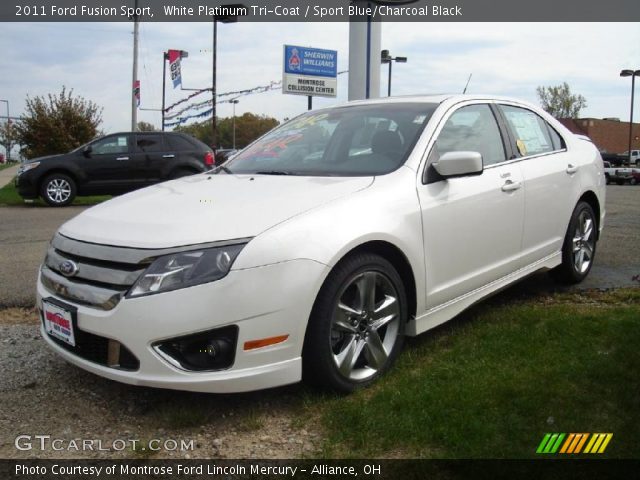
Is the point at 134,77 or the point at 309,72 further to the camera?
the point at 134,77

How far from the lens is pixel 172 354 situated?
2.70 m

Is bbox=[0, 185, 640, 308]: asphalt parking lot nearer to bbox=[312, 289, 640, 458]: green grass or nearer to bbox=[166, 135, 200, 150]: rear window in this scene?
bbox=[312, 289, 640, 458]: green grass

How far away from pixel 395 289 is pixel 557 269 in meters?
2.35

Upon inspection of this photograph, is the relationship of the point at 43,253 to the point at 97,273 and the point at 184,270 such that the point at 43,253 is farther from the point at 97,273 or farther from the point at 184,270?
the point at 184,270

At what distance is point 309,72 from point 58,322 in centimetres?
1755

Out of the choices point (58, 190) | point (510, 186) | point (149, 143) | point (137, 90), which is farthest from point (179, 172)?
point (137, 90)

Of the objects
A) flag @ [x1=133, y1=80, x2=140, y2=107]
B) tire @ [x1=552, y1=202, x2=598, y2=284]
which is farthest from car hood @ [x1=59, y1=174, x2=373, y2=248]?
flag @ [x1=133, y1=80, x2=140, y2=107]

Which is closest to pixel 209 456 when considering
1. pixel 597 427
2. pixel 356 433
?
pixel 356 433

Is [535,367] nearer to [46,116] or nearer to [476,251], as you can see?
[476,251]

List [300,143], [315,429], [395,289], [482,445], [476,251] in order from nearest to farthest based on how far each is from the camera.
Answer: [482,445] < [315,429] < [395,289] < [476,251] < [300,143]

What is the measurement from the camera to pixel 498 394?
302 centimetres

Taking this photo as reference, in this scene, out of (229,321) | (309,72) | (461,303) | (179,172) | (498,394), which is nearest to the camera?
(229,321)

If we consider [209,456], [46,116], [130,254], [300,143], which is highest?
[46,116]

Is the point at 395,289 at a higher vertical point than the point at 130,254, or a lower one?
lower
